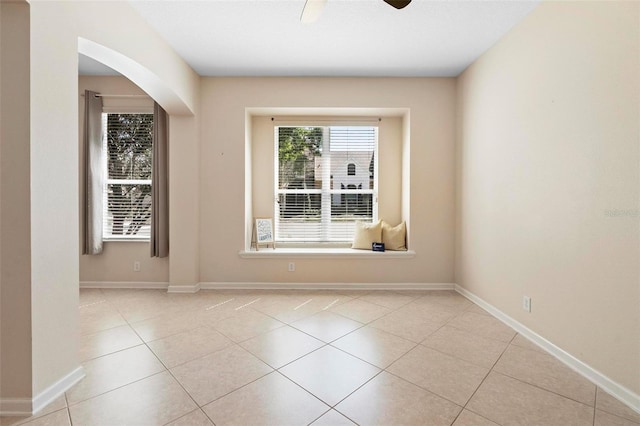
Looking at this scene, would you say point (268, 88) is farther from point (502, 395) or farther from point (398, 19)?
point (502, 395)

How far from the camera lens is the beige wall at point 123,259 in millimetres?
3809

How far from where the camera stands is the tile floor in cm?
154

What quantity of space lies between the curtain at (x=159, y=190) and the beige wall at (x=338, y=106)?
0.49 metres

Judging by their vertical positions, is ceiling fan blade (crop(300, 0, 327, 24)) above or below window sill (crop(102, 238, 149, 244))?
above

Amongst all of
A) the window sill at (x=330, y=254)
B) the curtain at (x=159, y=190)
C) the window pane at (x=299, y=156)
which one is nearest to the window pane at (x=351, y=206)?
the window pane at (x=299, y=156)

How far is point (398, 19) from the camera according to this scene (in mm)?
2523

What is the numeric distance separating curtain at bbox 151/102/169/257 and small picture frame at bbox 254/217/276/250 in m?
1.19

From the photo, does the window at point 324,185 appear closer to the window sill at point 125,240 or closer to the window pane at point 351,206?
the window pane at point 351,206

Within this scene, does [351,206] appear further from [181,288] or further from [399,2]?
[399,2]

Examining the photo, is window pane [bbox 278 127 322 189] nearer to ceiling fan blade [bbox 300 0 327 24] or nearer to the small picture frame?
the small picture frame

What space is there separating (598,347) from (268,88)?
402 cm

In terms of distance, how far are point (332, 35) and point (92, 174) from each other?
3466 millimetres

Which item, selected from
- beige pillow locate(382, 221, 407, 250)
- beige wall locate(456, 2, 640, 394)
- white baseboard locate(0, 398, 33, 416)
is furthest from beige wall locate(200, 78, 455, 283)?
white baseboard locate(0, 398, 33, 416)

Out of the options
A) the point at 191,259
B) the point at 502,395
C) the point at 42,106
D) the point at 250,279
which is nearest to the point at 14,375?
the point at 42,106
